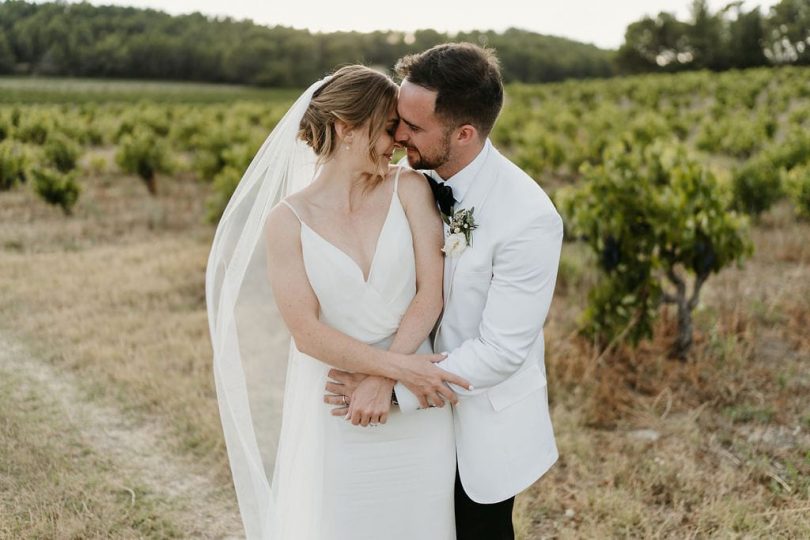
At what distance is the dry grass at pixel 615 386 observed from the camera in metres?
3.92

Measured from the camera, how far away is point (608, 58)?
79.0m

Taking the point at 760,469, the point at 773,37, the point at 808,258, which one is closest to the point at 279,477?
the point at 760,469

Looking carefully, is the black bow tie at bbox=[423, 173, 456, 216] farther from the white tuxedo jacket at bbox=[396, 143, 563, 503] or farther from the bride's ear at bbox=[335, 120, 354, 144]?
the bride's ear at bbox=[335, 120, 354, 144]

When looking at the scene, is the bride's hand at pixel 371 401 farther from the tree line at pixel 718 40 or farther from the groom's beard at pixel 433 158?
the tree line at pixel 718 40

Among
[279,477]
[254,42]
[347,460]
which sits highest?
[254,42]

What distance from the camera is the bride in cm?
234

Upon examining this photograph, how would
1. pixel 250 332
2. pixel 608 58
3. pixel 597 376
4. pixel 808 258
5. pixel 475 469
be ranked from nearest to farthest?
pixel 475 469 → pixel 597 376 → pixel 250 332 → pixel 808 258 → pixel 608 58

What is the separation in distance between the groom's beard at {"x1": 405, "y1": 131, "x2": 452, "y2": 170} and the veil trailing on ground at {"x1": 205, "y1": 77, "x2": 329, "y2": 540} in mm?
488

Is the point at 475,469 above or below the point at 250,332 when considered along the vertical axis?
above

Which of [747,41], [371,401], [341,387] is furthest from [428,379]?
[747,41]

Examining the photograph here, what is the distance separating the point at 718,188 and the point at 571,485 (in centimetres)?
298

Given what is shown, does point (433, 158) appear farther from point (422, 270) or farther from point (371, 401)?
point (371, 401)

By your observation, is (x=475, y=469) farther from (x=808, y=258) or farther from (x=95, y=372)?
(x=808, y=258)

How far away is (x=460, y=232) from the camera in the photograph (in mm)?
2320
